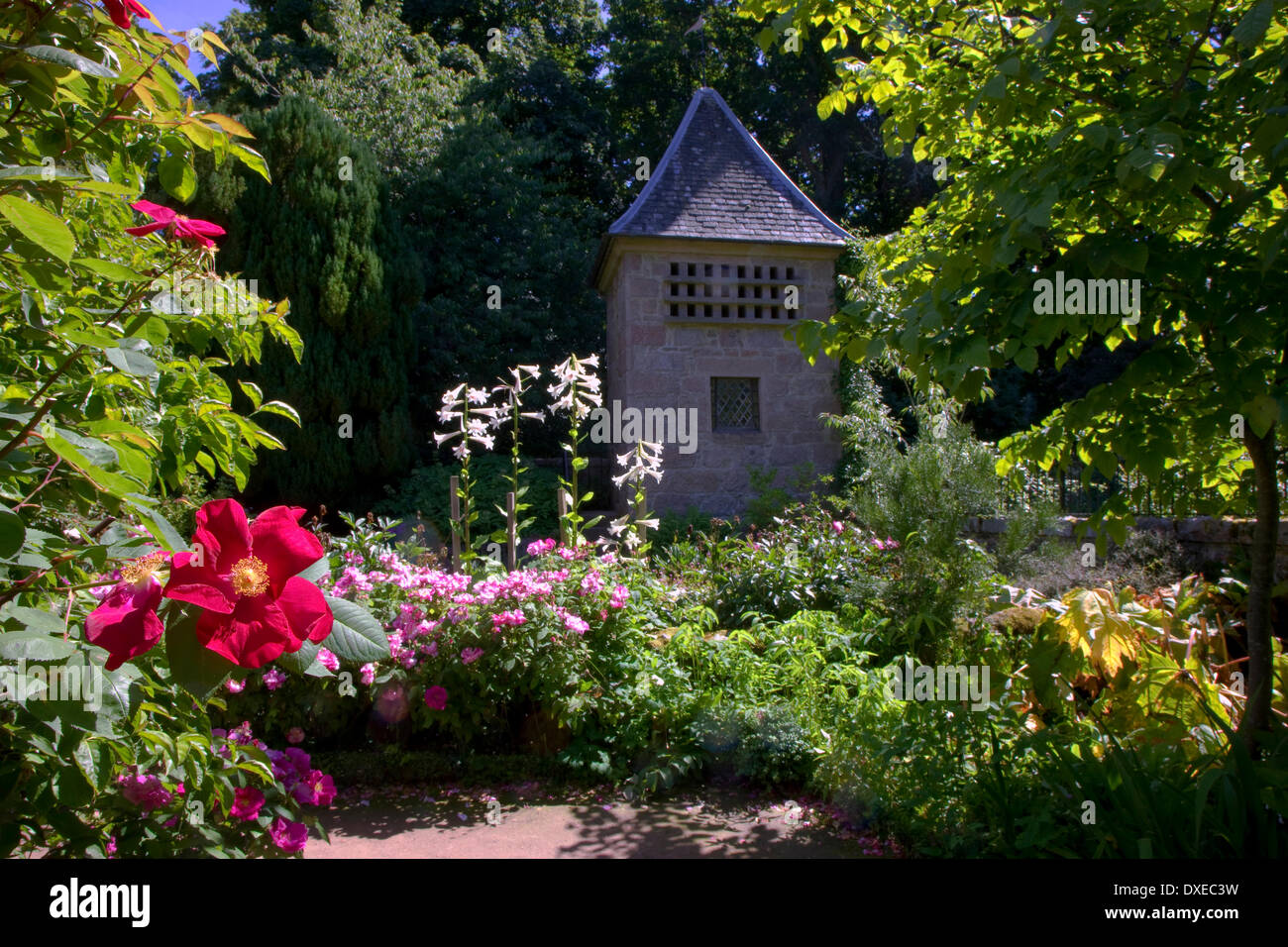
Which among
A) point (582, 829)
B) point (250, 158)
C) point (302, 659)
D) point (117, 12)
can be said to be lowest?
point (582, 829)

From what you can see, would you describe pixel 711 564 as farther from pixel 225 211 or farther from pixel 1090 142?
pixel 225 211

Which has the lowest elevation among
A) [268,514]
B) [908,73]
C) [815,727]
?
[815,727]

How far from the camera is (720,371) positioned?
11.0 metres

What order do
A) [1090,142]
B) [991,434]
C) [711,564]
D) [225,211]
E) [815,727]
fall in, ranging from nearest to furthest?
1. [1090,142]
2. [815,727]
3. [711,564]
4. [225,211]
5. [991,434]

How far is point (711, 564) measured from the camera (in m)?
6.15

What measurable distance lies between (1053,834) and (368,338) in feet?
34.8

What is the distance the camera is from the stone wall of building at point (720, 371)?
35.2 feet

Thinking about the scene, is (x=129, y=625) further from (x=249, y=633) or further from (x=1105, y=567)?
(x=1105, y=567)

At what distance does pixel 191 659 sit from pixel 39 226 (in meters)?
0.51

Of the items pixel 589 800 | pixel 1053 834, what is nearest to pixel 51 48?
pixel 1053 834

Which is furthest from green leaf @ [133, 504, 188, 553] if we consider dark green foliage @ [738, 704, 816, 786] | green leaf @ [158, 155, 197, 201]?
dark green foliage @ [738, 704, 816, 786]

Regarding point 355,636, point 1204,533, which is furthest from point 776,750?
point 1204,533

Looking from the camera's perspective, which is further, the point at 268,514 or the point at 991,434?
the point at 991,434

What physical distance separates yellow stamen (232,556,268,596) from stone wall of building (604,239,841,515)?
9.58 metres
